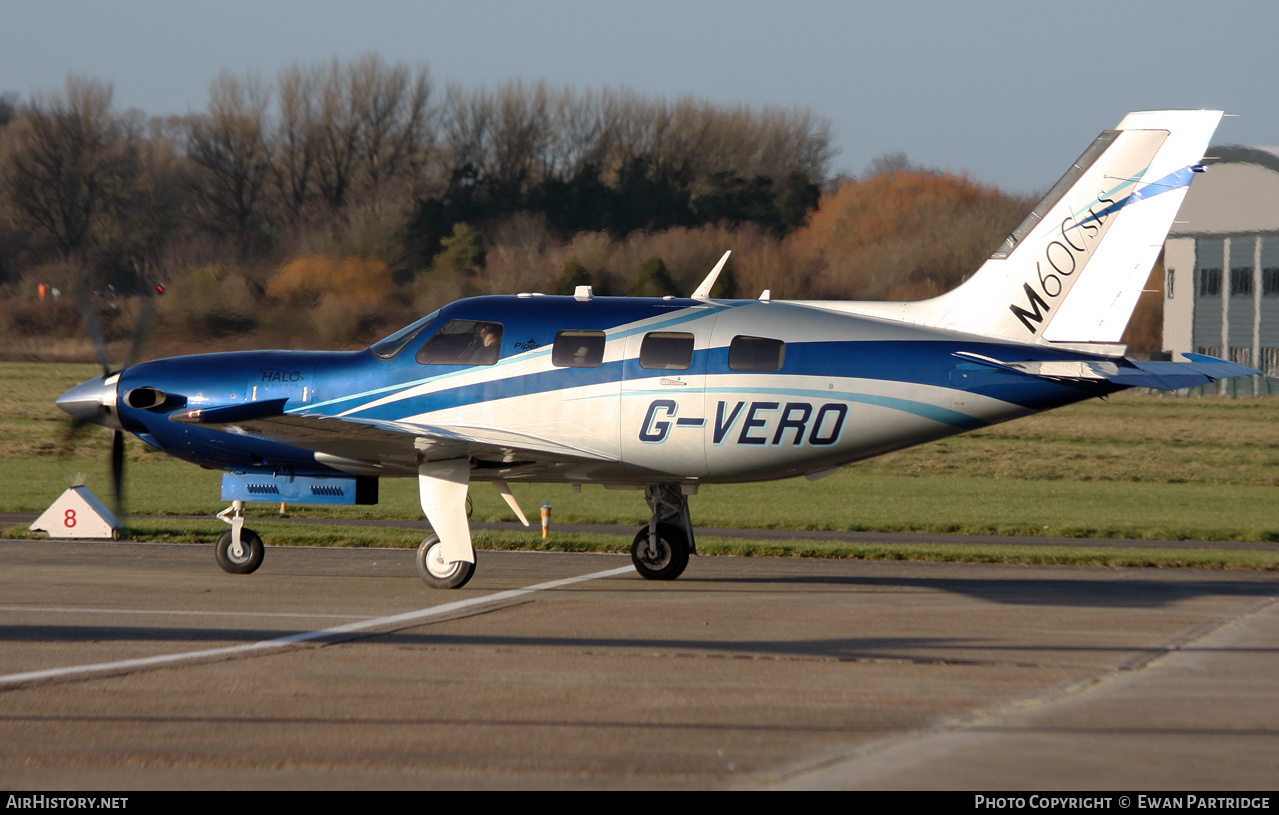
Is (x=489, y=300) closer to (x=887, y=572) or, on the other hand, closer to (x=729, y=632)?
(x=729, y=632)

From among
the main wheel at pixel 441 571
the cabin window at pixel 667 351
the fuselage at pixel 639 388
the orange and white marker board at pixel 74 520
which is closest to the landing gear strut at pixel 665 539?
the fuselage at pixel 639 388

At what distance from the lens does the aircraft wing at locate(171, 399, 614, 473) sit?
1227 cm

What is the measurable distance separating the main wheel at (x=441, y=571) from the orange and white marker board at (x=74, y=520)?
701 centimetres

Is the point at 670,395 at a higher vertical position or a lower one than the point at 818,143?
lower

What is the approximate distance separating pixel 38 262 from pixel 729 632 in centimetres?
2403

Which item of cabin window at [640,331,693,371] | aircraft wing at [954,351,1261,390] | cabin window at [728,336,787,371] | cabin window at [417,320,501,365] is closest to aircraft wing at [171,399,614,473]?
cabin window at [417,320,501,365]

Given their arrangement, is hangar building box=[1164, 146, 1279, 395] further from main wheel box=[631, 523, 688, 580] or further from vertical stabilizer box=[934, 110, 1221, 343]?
main wheel box=[631, 523, 688, 580]

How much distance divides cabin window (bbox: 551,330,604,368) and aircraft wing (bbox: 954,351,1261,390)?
158 inches

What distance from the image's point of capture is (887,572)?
15883mm

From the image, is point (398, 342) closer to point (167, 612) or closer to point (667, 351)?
point (667, 351)

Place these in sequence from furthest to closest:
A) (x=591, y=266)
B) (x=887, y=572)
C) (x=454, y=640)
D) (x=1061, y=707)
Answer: (x=591, y=266), (x=887, y=572), (x=454, y=640), (x=1061, y=707)

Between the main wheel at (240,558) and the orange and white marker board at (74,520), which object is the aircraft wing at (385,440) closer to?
the main wheel at (240,558)

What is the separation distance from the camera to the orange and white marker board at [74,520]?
17828mm

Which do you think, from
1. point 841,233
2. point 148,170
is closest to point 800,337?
point 841,233
